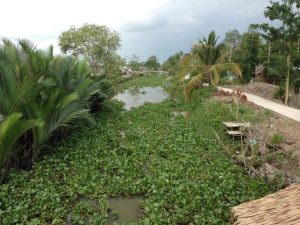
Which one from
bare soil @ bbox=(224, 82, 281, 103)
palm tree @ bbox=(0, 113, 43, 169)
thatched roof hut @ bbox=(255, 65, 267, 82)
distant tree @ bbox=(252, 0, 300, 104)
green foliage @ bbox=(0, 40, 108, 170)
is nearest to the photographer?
palm tree @ bbox=(0, 113, 43, 169)

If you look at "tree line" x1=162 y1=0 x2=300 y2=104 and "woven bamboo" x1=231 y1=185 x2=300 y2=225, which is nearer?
"woven bamboo" x1=231 y1=185 x2=300 y2=225

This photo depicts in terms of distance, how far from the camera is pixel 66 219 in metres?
5.37

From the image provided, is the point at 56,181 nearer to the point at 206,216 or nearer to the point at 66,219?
the point at 66,219

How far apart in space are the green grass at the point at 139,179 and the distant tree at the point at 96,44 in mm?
18943

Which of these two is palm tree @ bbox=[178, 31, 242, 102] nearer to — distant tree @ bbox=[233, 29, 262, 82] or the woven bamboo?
distant tree @ bbox=[233, 29, 262, 82]

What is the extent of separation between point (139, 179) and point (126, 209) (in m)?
0.96

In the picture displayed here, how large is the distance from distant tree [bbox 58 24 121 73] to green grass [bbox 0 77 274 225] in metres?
18.9

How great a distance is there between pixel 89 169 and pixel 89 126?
14.4 ft

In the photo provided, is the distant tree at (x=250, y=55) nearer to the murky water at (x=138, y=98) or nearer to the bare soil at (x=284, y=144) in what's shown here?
the murky water at (x=138, y=98)

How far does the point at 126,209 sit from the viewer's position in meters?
5.79

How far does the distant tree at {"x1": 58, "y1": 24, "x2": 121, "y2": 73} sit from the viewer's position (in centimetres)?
2852

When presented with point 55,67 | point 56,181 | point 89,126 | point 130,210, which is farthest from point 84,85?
point 130,210

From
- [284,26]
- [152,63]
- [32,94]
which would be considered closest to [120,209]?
[32,94]

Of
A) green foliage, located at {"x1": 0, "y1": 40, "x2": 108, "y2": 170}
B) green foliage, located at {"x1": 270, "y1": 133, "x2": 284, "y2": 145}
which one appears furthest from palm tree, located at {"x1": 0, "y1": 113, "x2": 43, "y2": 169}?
green foliage, located at {"x1": 270, "y1": 133, "x2": 284, "y2": 145}
